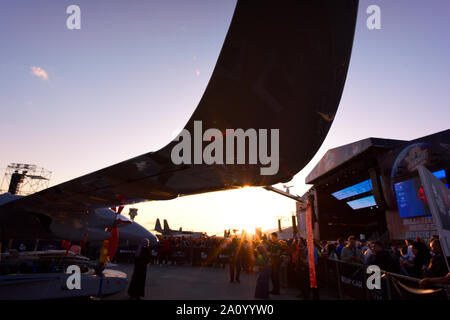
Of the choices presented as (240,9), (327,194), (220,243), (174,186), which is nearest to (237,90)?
(240,9)

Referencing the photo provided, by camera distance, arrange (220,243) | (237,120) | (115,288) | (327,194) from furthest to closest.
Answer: (327,194), (220,243), (115,288), (237,120)

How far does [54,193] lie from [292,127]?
4.48 m

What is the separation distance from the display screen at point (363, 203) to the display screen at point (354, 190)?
0.84m

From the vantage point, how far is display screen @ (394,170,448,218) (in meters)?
13.1

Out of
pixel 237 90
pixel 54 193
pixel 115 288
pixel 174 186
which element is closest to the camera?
pixel 237 90

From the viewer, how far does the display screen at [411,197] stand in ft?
43.1

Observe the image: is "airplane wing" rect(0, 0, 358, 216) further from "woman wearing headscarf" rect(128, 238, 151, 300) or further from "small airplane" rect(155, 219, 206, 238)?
"small airplane" rect(155, 219, 206, 238)

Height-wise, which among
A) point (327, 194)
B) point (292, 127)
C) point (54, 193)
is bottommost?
point (54, 193)

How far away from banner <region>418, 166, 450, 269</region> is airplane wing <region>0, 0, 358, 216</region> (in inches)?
60.0

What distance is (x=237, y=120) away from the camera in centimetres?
205

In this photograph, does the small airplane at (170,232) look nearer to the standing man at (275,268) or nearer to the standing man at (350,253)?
the standing man at (275,268)

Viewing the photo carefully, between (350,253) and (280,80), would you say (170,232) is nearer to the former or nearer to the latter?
(350,253)

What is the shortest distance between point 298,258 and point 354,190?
17975mm
